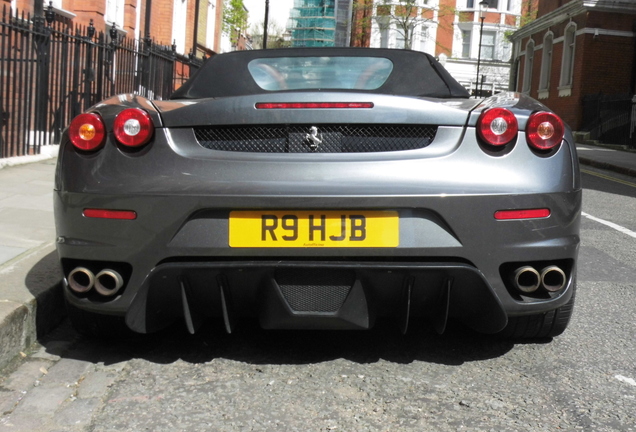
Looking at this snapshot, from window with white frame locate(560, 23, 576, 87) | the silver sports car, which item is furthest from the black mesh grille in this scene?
window with white frame locate(560, 23, 576, 87)

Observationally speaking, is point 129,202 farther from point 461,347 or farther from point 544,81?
point 544,81

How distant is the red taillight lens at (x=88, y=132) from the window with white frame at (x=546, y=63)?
1366 inches

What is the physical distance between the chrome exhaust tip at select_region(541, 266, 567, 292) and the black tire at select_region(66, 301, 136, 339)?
1.69 meters

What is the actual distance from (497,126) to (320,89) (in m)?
1.02

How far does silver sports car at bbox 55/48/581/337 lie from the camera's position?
293 centimetres

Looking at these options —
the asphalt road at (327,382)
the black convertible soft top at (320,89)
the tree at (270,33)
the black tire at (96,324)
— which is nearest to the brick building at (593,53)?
the black convertible soft top at (320,89)

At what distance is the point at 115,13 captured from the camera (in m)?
23.0

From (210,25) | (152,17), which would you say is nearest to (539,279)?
(152,17)

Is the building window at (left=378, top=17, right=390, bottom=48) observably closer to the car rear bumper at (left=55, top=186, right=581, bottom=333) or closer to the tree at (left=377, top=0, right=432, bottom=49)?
the tree at (left=377, top=0, right=432, bottom=49)

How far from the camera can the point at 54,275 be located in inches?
159

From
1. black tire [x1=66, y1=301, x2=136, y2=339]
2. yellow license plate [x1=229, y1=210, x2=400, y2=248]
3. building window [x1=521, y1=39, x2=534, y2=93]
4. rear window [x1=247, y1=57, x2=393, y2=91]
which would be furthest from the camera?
building window [x1=521, y1=39, x2=534, y2=93]

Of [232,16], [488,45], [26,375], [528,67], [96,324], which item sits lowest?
[26,375]

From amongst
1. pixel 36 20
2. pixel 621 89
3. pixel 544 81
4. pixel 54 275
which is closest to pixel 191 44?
pixel 544 81

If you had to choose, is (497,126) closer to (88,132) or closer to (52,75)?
(88,132)
